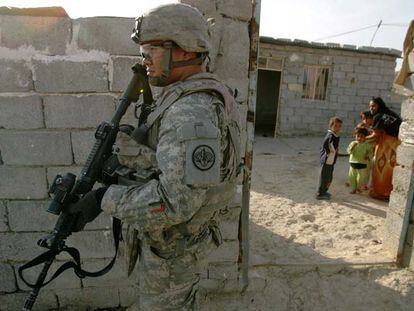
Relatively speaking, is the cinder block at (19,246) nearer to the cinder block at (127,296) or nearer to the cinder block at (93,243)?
the cinder block at (93,243)

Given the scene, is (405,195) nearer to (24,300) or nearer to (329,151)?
(329,151)

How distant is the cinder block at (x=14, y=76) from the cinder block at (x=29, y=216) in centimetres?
82

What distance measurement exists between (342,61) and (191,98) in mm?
10303

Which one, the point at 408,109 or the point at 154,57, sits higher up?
the point at 154,57

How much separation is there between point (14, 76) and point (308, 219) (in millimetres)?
3723

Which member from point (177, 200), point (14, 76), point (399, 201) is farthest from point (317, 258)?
point (14, 76)

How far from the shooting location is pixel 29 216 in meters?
2.39

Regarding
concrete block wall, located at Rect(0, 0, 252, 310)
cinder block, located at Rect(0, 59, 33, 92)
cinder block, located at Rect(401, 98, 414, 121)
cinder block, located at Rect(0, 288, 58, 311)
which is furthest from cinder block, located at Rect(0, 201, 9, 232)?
cinder block, located at Rect(401, 98, 414, 121)

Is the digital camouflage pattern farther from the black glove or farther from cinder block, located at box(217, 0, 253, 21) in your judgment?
cinder block, located at box(217, 0, 253, 21)

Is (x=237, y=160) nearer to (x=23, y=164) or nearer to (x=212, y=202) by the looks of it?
(x=212, y=202)

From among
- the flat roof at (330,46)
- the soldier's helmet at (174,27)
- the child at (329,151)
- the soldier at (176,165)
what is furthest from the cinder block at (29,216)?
the flat roof at (330,46)

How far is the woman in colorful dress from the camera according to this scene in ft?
15.9

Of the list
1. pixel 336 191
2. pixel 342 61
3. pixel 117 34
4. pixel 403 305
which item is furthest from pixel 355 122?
pixel 117 34

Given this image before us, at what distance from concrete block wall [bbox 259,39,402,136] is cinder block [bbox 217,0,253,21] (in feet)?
26.6
